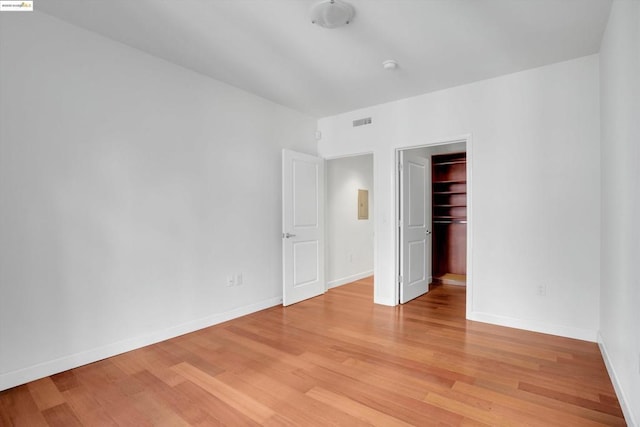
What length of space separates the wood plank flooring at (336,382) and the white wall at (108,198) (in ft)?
1.08

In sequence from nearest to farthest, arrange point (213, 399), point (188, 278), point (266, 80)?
point (213, 399), point (188, 278), point (266, 80)

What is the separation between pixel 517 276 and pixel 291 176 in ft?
9.59

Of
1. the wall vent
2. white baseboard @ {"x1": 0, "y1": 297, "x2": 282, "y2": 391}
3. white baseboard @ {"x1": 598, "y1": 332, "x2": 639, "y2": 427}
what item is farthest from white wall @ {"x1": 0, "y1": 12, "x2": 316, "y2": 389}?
white baseboard @ {"x1": 598, "y1": 332, "x2": 639, "y2": 427}

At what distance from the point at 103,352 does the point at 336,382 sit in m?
2.01

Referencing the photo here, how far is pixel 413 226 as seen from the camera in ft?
15.1

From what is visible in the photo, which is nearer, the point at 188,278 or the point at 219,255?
the point at 188,278

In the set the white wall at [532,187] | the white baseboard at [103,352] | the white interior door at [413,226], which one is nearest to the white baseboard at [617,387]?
the white wall at [532,187]

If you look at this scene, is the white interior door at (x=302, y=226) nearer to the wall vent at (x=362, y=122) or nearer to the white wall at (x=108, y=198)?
the white wall at (x=108, y=198)

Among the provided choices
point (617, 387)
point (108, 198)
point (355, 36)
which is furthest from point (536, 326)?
point (108, 198)

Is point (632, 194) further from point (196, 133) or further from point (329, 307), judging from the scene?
point (196, 133)

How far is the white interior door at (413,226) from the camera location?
14.3 feet

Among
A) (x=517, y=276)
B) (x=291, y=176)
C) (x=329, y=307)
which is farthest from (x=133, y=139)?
(x=517, y=276)

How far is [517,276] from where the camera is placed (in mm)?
3432

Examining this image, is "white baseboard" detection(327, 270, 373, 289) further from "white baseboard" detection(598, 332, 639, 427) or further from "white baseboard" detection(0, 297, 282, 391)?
"white baseboard" detection(598, 332, 639, 427)
